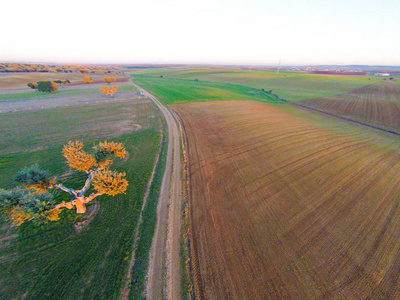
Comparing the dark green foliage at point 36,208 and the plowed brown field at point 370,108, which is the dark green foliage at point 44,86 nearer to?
the dark green foliage at point 36,208

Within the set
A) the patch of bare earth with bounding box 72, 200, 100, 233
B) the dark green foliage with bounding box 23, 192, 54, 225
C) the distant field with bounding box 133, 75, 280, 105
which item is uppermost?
the distant field with bounding box 133, 75, 280, 105

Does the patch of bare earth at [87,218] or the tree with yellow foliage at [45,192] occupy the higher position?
the tree with yellow foliage at [45,192]

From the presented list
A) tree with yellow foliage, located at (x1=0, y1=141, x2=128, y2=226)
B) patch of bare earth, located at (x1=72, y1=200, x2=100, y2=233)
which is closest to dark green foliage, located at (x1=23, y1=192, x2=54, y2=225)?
tree with yellow foliage, located at (x1=0, y1=141, x2=128, y2=226)

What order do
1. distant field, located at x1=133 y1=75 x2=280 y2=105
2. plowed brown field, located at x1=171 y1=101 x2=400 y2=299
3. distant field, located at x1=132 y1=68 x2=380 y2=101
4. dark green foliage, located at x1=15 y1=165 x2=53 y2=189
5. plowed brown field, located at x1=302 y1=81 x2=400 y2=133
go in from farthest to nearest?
distant field, located at x1=132 y1=68 x2=380 y2=101 → distant field, located at x1=133 y1=75 x2=280 y2=105 → plowed brown field, located at x1=302 y1=81 x2=400 y2=133 → dark green foliage, located at x1=15 y1=165 x2=53 y2=189 → plowed brown field, located at x1=171 y1=101 x2=400 y2=299

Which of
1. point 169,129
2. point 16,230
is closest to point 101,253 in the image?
point 16,230

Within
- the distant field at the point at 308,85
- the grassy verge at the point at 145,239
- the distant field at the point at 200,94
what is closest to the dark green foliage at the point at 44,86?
the distant field at the point at 200,94

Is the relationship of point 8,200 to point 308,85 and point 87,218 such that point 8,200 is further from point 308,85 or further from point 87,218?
point 308,85

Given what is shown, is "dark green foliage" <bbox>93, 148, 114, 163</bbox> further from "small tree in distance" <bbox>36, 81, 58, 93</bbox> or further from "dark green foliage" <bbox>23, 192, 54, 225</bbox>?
"small tree in distance" <bbox>36, 81, 58, 93</bbox>
